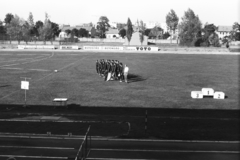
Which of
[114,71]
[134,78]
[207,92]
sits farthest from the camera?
[134,78]

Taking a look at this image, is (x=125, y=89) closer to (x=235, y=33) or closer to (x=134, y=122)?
(x=134, y=122)

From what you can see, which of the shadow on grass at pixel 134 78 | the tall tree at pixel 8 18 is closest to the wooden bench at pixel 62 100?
the shadow on grass at pixel 134 78

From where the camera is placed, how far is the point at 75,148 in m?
13.4

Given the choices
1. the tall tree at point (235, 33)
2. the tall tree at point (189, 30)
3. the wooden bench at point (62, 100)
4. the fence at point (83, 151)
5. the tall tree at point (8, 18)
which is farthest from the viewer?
the tall tree at point (8, 18)

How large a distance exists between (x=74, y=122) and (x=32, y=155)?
184 inches

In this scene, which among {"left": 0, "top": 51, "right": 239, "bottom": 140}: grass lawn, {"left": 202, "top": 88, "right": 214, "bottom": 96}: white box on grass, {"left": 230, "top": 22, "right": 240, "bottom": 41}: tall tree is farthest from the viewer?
{"left": 230, "top": 22, "right": 240, "bottom": 41}: tall tree

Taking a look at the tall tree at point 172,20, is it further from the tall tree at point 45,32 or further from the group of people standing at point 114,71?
the group of people standing at point 114,71

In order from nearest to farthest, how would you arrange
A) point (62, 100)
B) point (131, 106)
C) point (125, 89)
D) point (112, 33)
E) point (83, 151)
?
point (83, 151), point (62, 100), point (131, 106), point (125, 89), point (112, 33)

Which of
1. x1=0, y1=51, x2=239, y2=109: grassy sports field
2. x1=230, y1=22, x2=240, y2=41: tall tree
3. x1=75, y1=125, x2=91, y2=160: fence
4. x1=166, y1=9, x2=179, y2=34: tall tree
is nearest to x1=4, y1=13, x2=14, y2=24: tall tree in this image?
x1=166, y1=9, x2=179, y2=34: tall tree

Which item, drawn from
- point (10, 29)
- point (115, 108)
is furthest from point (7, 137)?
point (10, 29)

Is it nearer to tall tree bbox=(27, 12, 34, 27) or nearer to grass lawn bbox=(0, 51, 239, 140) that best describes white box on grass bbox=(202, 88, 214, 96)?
grass lawn bbox=(0, 51, 239, 140)

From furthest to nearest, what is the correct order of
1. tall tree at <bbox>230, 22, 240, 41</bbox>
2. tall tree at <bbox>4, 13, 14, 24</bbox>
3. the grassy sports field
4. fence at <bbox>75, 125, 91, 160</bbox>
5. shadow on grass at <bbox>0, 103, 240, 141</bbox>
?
tall tree at <bbox>4, 13, 14, 24</bbox>
tall tree at <bbox>230, 22, 240, 41</bbox>
the grassy sports field
shadow on grass at <bbox>0, 103, 240, 141</bbox>
fence at <bbox>75, 125, 91, 160</bbox>

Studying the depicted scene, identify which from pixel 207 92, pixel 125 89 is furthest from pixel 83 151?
pixel 125 89

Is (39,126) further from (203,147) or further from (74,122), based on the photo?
(203,147)
